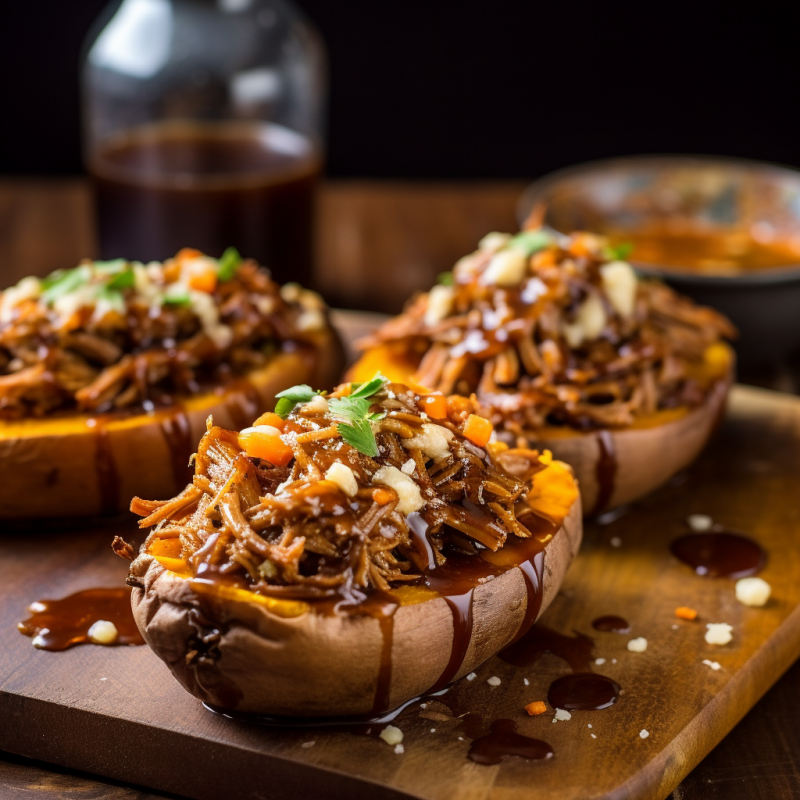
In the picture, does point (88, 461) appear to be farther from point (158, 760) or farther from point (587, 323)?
point (587, 323)

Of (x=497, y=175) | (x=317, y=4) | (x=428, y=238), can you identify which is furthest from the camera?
(x=497, y=175)

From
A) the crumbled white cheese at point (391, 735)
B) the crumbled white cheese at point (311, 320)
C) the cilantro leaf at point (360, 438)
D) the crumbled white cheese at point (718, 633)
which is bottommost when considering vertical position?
the crumbled white cheese at point (718, 633)

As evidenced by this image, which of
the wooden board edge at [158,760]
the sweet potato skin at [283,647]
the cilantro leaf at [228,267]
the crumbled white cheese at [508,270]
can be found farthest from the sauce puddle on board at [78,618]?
the crumbled white cheese at [508,270]

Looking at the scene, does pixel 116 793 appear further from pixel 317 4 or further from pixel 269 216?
pixel 317 4

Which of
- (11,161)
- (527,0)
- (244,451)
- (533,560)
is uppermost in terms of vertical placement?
(527,0)

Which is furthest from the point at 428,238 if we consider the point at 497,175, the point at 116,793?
the point at 116,793

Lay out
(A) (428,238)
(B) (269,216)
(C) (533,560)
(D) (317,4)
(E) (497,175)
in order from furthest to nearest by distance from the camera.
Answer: (E) (497,175) < (D) (317,4) < (A) (428,238) < (B) (269,216) < (C) (533,560)

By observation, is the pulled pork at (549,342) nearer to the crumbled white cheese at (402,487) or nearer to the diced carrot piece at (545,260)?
the diced carrot piece at (545,260)

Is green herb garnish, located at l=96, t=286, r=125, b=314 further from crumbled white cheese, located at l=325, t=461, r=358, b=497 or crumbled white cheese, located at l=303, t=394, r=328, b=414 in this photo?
crumbled white cheese, located at l=325, t=461, r=358, b=497
